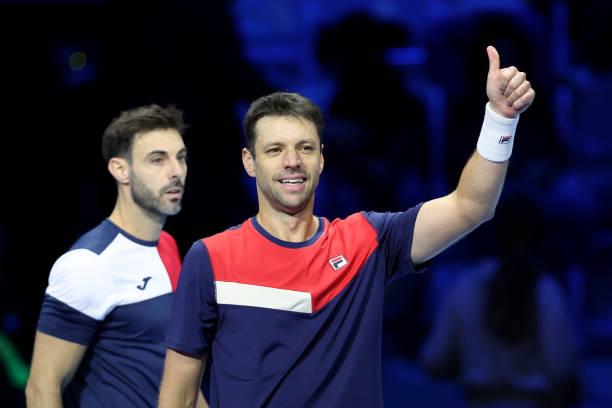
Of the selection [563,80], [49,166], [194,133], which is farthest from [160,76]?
[563,80]

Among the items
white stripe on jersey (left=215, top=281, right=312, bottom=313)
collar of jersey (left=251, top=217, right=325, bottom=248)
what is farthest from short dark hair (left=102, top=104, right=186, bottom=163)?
white stripe on jersey (left=215, top=281, right=312, bottom=313)

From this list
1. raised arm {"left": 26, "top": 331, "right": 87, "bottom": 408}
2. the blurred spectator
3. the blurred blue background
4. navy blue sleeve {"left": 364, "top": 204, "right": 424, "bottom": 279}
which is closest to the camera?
navy blue sleeve {"left": 364, "top": 204, "right": 424, "bottom": 279}

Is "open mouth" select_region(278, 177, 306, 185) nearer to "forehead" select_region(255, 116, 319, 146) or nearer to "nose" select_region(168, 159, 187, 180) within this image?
"forehead" select_region(255, 116, 319, 146)

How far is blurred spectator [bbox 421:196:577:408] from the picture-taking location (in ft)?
13.1

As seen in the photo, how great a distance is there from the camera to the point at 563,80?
5844mm

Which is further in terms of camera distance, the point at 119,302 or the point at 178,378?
the point at 119,302

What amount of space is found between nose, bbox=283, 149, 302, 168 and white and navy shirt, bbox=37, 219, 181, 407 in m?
1.01

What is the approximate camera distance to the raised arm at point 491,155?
2.19 meters

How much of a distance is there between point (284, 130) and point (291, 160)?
103 millimetres

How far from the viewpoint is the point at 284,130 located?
8.18 feet

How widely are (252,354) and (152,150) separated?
4.22ft

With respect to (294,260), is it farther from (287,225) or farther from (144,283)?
(144,283)

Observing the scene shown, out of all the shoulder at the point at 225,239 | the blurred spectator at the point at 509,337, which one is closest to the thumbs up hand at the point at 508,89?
the shoulder at the point at 225,239

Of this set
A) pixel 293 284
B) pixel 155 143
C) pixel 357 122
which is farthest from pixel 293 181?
pixel 357 122
